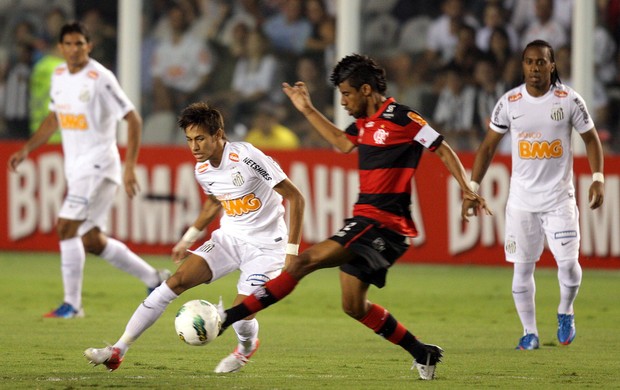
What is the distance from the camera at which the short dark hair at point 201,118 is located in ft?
24.4

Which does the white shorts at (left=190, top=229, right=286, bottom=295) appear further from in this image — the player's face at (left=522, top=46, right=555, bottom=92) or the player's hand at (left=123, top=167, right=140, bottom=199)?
the player's hand at (left=123, top=167, right=140, bottom=199)

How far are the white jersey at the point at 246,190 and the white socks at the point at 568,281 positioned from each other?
7.34 ft

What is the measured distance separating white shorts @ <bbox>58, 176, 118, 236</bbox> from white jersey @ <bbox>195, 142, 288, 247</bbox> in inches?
117

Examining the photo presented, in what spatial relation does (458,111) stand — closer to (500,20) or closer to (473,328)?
(500,20)

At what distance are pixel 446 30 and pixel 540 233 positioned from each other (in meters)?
7.95

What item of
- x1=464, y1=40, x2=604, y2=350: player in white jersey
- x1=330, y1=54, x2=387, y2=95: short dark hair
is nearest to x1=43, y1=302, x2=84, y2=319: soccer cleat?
x1=464, y1=40, x2=604, y2=350: player in white jersey

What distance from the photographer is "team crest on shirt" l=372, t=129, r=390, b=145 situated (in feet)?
24.1

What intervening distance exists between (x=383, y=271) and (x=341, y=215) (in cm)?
753

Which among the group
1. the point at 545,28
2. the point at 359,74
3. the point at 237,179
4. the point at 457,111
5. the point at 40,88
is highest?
the point at 545,28

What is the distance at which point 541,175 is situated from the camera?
8898 mm

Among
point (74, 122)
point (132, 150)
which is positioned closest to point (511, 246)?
point (132, 150)

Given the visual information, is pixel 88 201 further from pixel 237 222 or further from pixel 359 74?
pixel 359 74

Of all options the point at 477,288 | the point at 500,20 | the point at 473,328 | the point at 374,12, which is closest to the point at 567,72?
the point at 500,20

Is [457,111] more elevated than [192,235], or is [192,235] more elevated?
[457,111]
